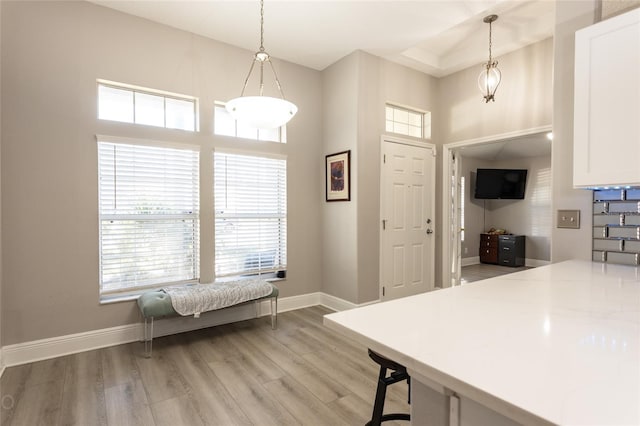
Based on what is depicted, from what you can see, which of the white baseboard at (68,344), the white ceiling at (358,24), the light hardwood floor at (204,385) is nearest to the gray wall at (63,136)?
the white baseboard at (68,344)

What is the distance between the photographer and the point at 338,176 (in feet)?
13.6

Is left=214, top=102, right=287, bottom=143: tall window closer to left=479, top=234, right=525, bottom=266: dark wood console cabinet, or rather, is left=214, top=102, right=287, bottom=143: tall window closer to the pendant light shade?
the pendant light shade

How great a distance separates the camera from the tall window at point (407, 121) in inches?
172

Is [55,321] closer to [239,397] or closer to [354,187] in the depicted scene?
[239,397]

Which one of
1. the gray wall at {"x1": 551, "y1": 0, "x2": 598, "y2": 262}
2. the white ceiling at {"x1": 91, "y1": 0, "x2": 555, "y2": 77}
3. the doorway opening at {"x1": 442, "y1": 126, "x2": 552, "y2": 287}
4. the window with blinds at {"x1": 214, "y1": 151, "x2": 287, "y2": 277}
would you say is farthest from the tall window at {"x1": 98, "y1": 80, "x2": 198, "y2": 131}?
the doorway opening at {"x1": 442, "y1": 126, "x2": 552, "y2": 287}

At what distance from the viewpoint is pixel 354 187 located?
393 centimetres

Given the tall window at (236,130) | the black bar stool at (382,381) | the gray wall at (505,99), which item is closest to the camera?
the black bar stool at (382,381)

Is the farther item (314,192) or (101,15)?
(314,192)

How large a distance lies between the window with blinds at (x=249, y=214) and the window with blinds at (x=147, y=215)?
0.28 meters

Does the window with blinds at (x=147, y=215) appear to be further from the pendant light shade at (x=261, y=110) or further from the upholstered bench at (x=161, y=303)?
the pendant light shade at (x=261, y=110)

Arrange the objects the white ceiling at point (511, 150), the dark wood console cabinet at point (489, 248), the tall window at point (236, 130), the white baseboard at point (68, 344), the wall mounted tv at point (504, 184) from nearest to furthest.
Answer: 1. the white baseboard at point (68, 344)
2. the tall window at point (236, 130)
3. the white ceiling at point (511, 150)
4. the wall mounted tv at point (504, 184)
5. the dark wood console cabinet at point (489, 248)

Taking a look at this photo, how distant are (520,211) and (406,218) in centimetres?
490

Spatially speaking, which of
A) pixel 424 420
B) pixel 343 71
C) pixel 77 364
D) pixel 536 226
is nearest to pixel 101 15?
pixel 343 71

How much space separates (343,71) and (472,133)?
1.87m
